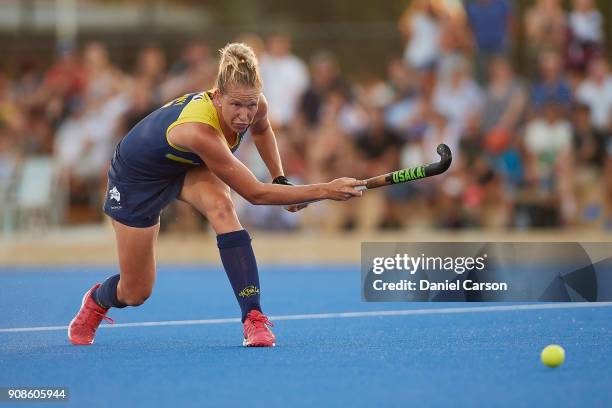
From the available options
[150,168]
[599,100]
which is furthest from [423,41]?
[150,168]

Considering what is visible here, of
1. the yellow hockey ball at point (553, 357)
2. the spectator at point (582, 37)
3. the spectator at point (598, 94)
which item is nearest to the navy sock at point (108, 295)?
the yellow hockey ball at point (553, 357)

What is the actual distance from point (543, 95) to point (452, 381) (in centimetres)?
857

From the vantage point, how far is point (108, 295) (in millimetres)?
6480

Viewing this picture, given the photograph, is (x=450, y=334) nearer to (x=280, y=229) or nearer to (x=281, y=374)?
(x=281, y=374)

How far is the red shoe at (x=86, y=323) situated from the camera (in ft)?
21.1

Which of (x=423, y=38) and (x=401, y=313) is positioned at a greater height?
(x=423, y=38)

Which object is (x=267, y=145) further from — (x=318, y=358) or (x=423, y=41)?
(x=423, y=41)

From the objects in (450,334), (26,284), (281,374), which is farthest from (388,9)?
(281,374)

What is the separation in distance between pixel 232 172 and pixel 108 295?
1.15m

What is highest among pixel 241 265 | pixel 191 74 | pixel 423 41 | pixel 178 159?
pixel 423 41

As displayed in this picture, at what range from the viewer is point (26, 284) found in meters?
10.2

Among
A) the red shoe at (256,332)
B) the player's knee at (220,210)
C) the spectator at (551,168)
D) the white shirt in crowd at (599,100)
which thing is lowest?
the red shoe at (256,332)

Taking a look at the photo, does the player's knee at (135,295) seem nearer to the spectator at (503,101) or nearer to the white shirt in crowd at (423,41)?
the spectator at (503,101)

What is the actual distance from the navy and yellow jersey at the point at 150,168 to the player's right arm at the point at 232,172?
0.17m
